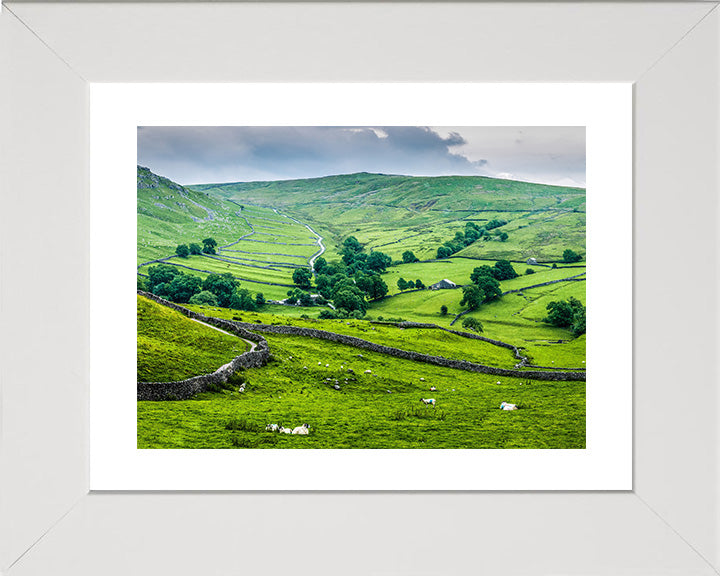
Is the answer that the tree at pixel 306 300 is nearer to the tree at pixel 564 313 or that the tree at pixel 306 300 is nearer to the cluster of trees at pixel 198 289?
the cluster of trees at pixel 198 289

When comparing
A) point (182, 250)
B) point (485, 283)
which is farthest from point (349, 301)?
point (182, 250)

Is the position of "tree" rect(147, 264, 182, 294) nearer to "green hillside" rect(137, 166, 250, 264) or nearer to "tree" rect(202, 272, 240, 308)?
"green hillside" rect(137, 166, 250, 264)

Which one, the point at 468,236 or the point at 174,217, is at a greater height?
the point at 174,217

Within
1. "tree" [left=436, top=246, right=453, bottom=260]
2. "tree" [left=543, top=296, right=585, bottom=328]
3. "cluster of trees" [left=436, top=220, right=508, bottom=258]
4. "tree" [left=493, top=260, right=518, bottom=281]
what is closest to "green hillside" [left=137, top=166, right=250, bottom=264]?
"tree" [left=436, top=246, right=453, bottom=260]
